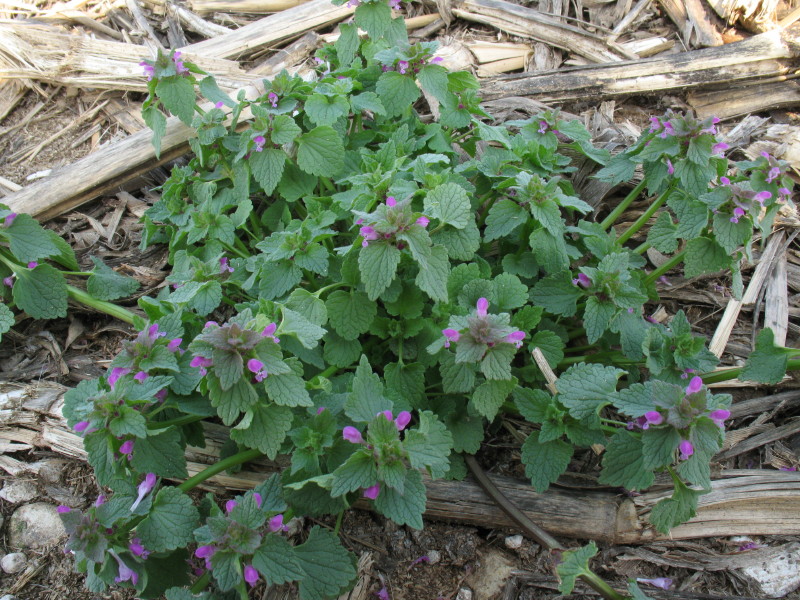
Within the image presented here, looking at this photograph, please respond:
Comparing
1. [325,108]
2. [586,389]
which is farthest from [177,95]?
[586,389]

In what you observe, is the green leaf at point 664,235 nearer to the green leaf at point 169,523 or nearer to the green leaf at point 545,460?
the green leaf at point 545,460

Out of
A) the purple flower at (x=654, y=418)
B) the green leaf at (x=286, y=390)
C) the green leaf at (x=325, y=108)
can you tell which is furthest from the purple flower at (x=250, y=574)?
the green leaf at (x=325, y=108)

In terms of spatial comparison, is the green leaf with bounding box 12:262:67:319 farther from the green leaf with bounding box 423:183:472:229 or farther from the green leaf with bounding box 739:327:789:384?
the green leaf with bounding box 739:327:789:384

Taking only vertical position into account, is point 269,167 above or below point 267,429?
above

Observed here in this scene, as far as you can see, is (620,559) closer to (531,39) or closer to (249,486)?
(249,486)

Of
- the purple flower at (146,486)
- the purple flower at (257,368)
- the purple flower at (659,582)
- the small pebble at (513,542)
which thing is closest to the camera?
the purple flower at (257,368)

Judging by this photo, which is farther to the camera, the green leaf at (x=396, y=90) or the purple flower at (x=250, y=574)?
the green leaf at (x=396, y=90)

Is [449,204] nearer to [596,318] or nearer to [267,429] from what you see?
[596,318]
